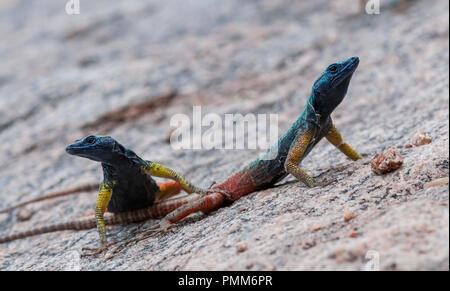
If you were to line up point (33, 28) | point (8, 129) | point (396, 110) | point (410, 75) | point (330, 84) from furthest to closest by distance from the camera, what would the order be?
point (33, 28) → point (8, 129) → point (410, 75) → point (396, 110) → point (330, 84)

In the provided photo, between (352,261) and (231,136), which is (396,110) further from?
(352,261)

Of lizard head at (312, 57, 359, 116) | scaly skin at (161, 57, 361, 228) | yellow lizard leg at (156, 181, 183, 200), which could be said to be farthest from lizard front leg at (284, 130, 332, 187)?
yellow lizard leg at (156, 181, 183, 200)

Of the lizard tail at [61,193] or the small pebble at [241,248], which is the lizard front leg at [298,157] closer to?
the small pebble at [241,248]

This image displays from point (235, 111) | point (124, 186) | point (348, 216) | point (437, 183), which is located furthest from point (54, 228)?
point (437, 183)

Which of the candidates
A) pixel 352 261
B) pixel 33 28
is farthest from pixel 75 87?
pixel 352 261

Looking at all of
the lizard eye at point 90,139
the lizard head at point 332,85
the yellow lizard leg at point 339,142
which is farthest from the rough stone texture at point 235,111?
the lizard eye at point 90,139

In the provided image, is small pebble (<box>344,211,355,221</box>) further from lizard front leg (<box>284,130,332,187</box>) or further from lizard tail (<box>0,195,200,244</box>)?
lizard tail (<box>0,195,200,244</box>)

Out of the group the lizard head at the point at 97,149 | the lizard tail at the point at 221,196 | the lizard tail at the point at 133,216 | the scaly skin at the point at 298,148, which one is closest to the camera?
the lizard head at the point at 97,149
